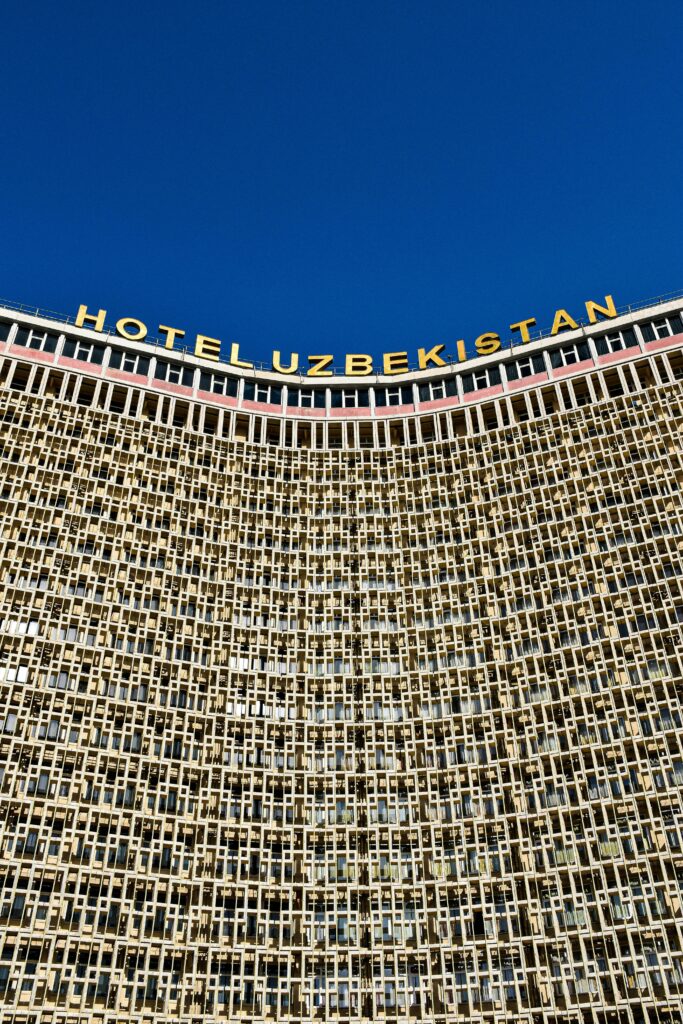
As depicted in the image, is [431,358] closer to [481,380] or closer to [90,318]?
[481,380]

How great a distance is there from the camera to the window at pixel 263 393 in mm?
90562

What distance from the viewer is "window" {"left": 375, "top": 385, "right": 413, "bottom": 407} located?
9156 cm

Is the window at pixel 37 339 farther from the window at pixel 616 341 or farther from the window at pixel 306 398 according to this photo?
the window at pixel 616 341

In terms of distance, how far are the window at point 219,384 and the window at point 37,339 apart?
13.9 metres

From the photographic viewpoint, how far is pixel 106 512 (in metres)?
78.2

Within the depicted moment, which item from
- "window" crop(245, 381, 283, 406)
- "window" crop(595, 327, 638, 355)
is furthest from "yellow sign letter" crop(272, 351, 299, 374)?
"window" crop(595, 327, 638, 355)

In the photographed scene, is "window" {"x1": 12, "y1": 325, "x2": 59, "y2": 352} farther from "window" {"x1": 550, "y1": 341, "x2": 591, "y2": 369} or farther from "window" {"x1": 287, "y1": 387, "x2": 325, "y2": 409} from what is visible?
"window" {"x1": 550, "y1": 341, "x2": 591, "y2": 369}

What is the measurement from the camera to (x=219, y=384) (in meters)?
89.6

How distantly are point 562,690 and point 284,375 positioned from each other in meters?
41.1

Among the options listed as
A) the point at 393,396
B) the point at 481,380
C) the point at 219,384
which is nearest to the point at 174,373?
the point at 219,384

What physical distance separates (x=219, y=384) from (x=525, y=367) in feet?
97.0

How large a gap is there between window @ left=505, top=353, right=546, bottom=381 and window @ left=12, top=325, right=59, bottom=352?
42602 millimetres

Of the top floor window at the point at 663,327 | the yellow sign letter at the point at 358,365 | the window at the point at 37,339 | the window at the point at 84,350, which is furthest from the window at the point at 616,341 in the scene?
the window at the point at 37,339

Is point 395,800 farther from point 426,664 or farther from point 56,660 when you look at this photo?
point 56,660
